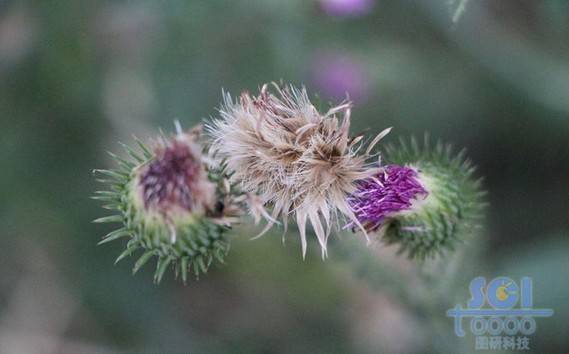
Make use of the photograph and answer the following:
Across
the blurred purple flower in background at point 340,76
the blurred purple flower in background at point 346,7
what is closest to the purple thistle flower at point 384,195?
the blurred purple flower in background at point 346,7

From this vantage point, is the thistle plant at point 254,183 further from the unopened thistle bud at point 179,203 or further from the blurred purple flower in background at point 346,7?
the blurred purple flower in background at point 346,7

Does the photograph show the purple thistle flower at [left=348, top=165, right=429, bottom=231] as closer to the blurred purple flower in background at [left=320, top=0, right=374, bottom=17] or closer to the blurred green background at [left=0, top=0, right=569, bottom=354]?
the blurred green background at [left=0, top=0, right=569, bottom=354]

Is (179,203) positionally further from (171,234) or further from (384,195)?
(384,195)

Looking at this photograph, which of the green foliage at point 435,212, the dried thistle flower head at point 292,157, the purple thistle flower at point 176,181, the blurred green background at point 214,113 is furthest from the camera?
the blurred green background at point 214,113

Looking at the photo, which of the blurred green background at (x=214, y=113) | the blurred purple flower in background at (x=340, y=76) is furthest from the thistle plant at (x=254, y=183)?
the blurred purple flower in background at (x=340, y=76)

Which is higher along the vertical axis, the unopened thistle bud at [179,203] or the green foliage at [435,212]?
the green foliage at [435,212]

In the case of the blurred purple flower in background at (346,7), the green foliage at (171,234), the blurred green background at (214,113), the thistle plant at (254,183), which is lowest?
the green foliage at (171,234)

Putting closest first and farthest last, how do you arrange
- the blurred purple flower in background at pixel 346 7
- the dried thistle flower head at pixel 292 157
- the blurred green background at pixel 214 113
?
the dried thistle flower head at pixel 292 157, the blurred purple flower in background at pixel 346 7, the blurred green background at pixel 214 113

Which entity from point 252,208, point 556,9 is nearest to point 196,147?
point 252,208

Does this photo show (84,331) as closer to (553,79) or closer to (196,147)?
(196,147)

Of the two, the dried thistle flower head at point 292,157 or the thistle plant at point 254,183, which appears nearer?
the thistle plant at point 254,183
